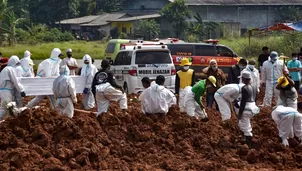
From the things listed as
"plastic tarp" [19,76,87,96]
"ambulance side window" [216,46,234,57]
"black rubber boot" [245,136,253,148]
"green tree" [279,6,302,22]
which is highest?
"green tree" [279,6,302,22]

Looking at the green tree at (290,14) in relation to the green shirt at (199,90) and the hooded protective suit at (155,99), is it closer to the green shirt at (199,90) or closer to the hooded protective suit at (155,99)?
the green shirt at (199,90)

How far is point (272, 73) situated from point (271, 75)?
70mm

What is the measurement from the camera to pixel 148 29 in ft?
165

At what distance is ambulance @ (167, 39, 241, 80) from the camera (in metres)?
24.6

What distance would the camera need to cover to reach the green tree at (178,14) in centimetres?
5056

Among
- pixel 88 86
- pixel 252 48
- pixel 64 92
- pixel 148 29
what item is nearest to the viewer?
pixel 64 92

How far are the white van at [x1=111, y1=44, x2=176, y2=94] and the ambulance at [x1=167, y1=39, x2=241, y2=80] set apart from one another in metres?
5.40

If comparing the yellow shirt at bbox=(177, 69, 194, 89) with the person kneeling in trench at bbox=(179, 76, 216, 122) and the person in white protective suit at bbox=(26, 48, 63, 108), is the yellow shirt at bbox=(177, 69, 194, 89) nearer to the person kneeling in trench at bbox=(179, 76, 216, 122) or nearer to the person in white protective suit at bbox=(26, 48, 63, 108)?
the person kneeling in trench at bbox=(179, 76, 216, 122)

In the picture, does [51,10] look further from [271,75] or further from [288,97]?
[288,97]

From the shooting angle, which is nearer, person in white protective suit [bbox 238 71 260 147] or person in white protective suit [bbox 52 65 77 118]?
person in white protective suit [bbox 238 71 260 147]

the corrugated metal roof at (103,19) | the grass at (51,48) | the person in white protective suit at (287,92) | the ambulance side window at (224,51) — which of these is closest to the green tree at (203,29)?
the grass at (51,48)

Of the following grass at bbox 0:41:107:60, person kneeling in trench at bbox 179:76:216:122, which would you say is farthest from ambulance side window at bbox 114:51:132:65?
grass at bbox 0:41:107:60

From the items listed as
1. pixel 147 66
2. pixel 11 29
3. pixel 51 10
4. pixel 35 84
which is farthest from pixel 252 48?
pixel 51 10

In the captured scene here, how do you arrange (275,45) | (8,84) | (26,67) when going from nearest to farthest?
(8,84)
(26,67)
(275,45)
